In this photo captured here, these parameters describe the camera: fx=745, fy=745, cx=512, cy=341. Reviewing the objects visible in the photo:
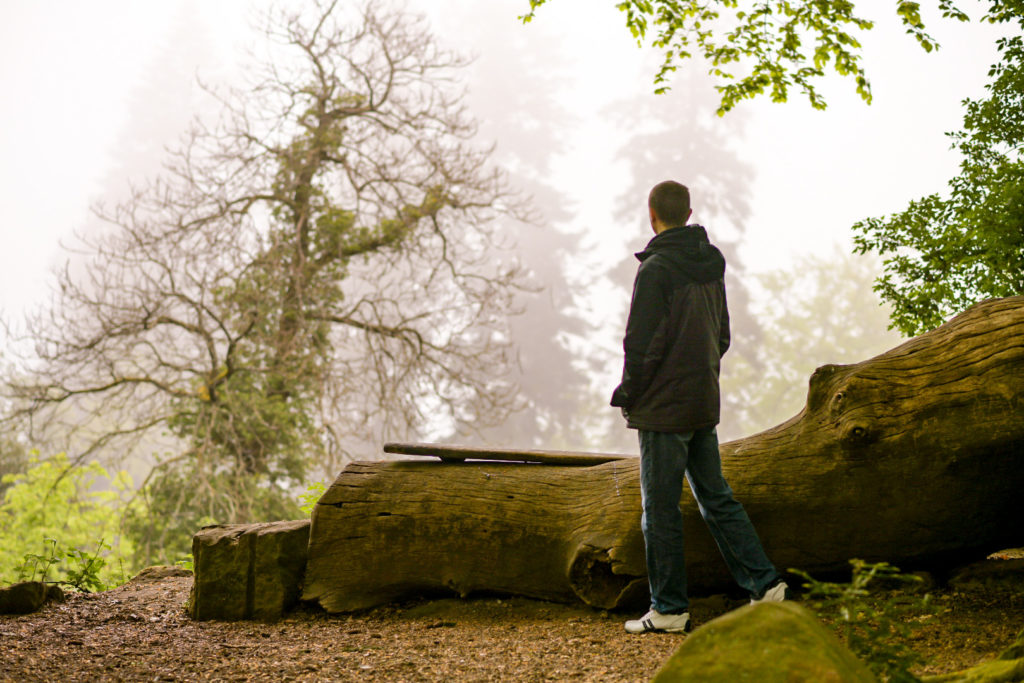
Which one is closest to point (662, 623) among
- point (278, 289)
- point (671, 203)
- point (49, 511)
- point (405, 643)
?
point (405, 643)

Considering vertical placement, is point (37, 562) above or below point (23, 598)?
above

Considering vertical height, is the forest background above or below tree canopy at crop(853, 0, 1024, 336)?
above

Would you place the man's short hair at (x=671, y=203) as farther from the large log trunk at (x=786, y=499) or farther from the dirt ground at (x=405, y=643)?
the dirt ground at (x=405, y=643)

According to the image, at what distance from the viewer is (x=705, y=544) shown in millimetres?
3996

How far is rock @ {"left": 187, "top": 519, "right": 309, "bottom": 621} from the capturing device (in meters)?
4.48

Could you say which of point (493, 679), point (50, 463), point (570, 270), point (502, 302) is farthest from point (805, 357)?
point (493, 679)

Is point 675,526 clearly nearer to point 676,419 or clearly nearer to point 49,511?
point 676,419

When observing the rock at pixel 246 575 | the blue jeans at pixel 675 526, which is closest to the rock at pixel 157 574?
the rock at pixel 246 575

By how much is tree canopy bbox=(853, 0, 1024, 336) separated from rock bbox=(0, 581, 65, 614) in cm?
569

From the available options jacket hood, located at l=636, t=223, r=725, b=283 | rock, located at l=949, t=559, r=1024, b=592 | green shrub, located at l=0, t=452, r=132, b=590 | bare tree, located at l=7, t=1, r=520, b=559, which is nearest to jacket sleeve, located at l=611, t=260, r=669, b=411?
jacket hood, located at l=636, t=223, r=725, b=283

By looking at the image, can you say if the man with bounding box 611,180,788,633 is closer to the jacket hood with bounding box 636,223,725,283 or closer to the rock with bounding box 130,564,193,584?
the jacket hood with bounding box 636,223,725,283

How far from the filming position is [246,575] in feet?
14.8

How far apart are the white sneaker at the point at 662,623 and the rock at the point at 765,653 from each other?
1679mm

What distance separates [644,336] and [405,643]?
1960 mm
